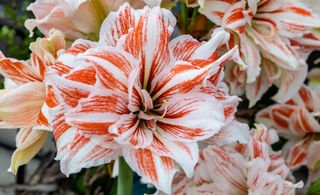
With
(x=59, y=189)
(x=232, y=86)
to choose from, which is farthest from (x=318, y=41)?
(x=59, y=189)

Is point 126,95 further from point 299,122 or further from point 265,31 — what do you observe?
point 299,122

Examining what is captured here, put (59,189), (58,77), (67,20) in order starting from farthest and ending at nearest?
(59,189)
(67,20)
(58,77)

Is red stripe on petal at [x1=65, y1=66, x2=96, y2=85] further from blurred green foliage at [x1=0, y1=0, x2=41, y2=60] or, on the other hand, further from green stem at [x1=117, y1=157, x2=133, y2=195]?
blurred green foliage at [x1=0, y1=0, x2=41, y2=60]

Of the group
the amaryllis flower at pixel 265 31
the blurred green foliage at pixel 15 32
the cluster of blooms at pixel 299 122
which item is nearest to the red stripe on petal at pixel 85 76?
the amaryllis flower at pixel 265 31

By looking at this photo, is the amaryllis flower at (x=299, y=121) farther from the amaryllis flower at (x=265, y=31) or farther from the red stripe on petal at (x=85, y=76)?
the red stripe on petal at (x=85, y=76)

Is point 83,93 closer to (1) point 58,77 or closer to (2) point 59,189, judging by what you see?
(1) point 58,77

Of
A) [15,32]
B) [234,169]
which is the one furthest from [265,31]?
[15,32]
